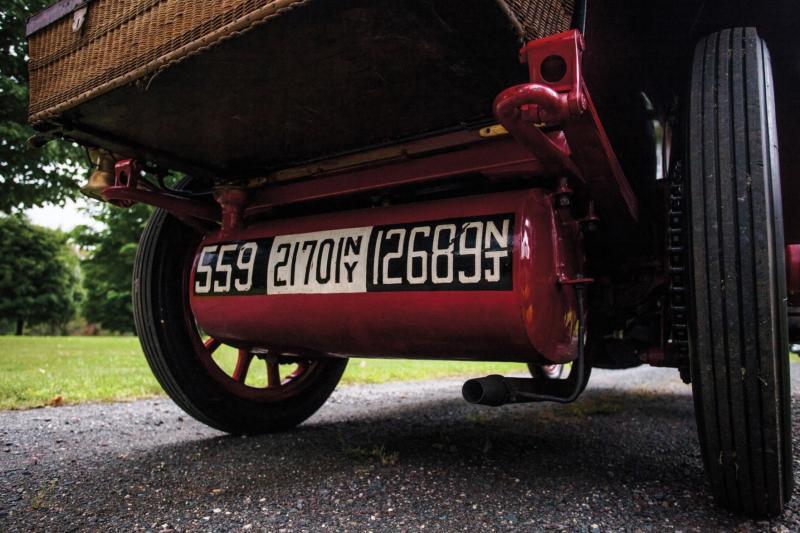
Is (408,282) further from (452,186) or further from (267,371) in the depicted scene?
(267,371)

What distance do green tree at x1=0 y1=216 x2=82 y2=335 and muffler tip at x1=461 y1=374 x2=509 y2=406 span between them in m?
20.8

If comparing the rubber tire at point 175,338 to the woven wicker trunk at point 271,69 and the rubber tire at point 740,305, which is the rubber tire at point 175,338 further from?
the rubber tire at point 740,305

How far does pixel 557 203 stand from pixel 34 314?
74.2 feet

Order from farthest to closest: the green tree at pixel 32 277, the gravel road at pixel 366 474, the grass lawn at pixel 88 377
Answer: the green tree at pixel 32 277
the grass lawn at pixel 88 377
the gravel road at pixel 366 474

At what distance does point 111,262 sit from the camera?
17.6 m

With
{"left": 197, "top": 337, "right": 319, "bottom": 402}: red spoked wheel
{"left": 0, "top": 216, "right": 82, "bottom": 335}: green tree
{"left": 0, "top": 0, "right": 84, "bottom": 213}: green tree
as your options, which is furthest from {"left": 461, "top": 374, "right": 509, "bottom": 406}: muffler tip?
{"left": 0, "top": 216, "right": 82, "bottom": 335}: green tree

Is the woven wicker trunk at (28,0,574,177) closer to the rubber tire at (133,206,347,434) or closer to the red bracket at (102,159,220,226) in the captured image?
the red bracket at (102,159,220,226)

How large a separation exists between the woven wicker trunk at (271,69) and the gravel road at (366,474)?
3.28 ft

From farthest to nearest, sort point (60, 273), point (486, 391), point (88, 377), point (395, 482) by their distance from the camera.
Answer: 1. point (60, 273)
2. point (88, 377)
3. point (395, 482)
4. point (486, 391)

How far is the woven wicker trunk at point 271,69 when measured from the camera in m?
1.02

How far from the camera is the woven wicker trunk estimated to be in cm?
102

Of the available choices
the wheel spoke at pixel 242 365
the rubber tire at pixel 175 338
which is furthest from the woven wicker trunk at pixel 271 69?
the wheel spoke at pixel 242 365

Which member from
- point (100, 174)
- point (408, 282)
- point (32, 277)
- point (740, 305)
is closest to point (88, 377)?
point (100, 174)

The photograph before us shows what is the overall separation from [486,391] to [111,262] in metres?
19.0
